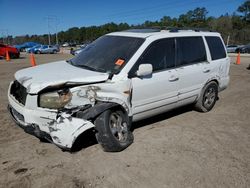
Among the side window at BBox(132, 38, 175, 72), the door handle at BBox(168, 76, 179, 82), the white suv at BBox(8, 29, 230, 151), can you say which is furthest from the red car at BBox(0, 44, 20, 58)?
the door handle at BBox(168, 76, 179, 82)

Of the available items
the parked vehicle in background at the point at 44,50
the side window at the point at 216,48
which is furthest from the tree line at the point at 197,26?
the side window at the point at 216,48

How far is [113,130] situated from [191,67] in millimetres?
2217

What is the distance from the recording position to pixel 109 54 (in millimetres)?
4539

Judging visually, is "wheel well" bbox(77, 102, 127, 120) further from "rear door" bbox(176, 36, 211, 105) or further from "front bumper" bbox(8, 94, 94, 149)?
"rear door" bbox(176, 36, 211, 105)

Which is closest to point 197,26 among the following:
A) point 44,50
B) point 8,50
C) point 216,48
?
point 44,50

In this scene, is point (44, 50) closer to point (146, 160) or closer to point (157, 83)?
point (157, 83)

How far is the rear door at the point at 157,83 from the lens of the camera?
4.31 m

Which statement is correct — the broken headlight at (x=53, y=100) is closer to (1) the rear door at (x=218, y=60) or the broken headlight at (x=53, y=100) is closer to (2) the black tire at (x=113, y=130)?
(2) the black tire at (x=113, y=130)

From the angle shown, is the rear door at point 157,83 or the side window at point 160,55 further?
the side window at point 160,55

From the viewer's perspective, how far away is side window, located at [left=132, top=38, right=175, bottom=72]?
14.5 ft

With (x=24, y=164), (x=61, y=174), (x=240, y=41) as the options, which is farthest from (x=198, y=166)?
(x=240, y=41)

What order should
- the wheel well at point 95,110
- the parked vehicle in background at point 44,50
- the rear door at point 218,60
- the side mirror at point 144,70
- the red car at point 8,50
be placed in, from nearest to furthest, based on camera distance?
the wheel well at point 95,110, the side mirror at point 144,70, the rear door at point 218,60, the red car at point 8,50, the parked vehicle in background at point 44,50

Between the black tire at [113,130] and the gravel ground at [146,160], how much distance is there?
14 centimetres

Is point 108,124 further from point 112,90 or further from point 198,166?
point 198,166
